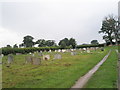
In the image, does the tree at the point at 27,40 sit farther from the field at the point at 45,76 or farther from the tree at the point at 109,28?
the field at the point at 45,76

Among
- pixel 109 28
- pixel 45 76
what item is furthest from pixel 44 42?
pixel 45 76

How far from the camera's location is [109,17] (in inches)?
3142

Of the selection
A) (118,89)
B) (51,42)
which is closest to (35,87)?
(118,89)

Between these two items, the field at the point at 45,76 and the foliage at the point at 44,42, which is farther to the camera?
the foliage at the point at 44,42

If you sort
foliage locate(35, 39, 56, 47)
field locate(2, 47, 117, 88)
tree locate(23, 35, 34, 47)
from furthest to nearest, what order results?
tree locate(23, 35, 34, 47)
foliage locate(35, 39, 56, 47)
field locate(2, 47, 117, 88)

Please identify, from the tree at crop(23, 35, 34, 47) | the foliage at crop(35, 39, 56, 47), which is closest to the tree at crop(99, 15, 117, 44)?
the foliage at crop(35, 39, 56, 47)

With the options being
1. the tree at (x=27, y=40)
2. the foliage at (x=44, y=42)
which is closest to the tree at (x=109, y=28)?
the foliage at (x=44, y=42)

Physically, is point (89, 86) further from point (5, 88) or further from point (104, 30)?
point (104, 30)

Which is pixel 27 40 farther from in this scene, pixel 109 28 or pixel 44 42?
pixel 109 28

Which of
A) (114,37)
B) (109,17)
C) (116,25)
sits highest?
(109,17)

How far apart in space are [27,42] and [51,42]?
19625mm

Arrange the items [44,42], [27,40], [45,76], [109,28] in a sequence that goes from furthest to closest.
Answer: [27,40] < [44,42] < [109,28] < [45,76]

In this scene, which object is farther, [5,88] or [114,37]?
[114,37]

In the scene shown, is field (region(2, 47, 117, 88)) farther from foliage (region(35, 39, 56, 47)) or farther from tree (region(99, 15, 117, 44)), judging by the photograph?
foliage (region(35, 39, 56, 47))
